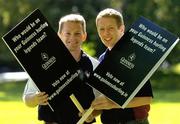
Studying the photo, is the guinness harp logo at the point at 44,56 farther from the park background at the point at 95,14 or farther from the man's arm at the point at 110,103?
the park background at the point at 95,14

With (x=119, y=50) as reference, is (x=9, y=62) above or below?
below

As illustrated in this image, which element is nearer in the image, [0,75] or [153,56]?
[153,56]

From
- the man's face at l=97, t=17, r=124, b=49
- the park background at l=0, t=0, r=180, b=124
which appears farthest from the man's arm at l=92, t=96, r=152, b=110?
the park background at l=0, t=0, r=180, b=124

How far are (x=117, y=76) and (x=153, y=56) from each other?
33 centimetres

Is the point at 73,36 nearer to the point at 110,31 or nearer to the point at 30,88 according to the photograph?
the point at 110,31

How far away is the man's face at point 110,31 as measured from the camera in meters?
4.86

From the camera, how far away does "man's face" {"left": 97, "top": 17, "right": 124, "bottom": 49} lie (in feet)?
15.9

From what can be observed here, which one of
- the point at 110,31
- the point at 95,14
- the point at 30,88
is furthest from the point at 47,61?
the point at 95,14

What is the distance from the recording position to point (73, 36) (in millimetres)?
4848

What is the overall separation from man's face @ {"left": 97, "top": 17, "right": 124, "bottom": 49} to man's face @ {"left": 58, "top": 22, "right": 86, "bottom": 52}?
0.57 feet

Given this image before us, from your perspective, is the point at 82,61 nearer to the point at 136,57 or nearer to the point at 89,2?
the point at 136,57

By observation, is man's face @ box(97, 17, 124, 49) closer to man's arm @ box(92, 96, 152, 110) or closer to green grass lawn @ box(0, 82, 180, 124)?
man's arm @ box(92, 96, 152, 110)

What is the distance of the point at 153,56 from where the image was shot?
15.5 feet

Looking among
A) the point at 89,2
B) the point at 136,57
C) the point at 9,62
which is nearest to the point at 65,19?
the point at 136,57
